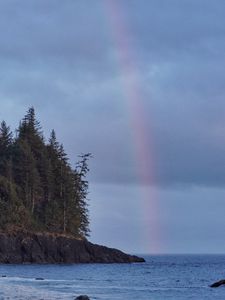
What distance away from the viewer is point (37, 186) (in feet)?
436

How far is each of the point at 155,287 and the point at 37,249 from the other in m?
46.8

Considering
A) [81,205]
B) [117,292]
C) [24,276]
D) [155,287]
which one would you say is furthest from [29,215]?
[117,292]

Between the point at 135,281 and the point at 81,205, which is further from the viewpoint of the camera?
the point at 81,205

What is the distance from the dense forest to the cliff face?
453 cm

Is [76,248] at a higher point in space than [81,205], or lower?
lower

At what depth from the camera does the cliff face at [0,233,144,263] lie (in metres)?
117

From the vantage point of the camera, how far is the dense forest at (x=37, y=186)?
127750 mm

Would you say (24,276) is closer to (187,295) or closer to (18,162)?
(187,295)

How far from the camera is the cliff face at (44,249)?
116756 mm

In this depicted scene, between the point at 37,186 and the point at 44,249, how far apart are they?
16.0 m

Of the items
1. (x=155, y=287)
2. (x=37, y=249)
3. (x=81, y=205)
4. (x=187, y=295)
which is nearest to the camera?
(x=187, y=295)

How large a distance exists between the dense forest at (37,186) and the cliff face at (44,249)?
453 centimetres

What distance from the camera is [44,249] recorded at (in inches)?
4769

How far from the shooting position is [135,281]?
85938mm
